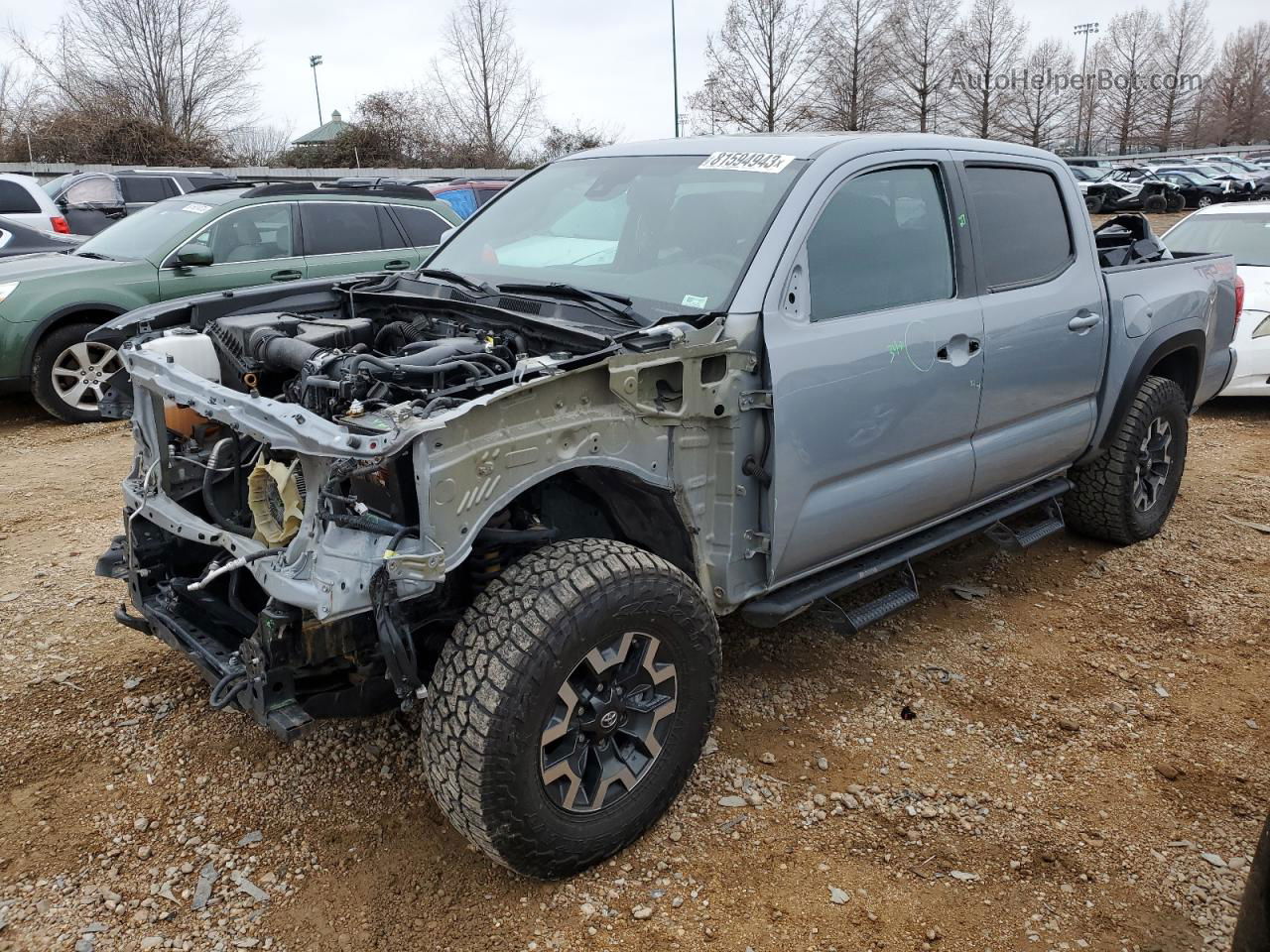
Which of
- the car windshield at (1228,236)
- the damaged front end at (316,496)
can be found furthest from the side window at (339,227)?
the car windshield at (1228,236)

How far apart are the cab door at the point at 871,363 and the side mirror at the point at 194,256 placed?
19.8ft

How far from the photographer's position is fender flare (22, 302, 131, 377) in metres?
7.46

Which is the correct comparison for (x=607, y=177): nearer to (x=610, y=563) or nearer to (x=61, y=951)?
(x=610, y=563)

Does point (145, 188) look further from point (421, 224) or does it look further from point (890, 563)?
point (890, 563)

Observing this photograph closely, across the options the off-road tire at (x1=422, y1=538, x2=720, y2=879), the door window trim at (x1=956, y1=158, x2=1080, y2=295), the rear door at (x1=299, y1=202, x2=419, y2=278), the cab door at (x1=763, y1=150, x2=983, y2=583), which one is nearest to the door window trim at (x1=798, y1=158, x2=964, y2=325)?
the cab door at (x1=763, y1=150, x2=983, y2=583)

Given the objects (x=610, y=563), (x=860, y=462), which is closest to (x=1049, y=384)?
(x=860, y=462)

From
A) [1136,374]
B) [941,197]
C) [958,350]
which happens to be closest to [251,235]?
[941,197]

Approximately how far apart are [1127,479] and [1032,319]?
140 centimetres

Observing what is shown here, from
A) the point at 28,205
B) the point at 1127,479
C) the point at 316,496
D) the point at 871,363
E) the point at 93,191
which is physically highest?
the point at 93,191

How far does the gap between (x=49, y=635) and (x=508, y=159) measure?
36662 millimetres

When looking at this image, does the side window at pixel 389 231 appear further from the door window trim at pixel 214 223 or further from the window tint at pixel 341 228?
the door window trim at pixel 214 223

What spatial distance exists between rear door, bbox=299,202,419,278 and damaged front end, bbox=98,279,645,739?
503 centimetres

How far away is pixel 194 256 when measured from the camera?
7.85m

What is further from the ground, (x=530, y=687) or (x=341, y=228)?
(x=341, y=228)
